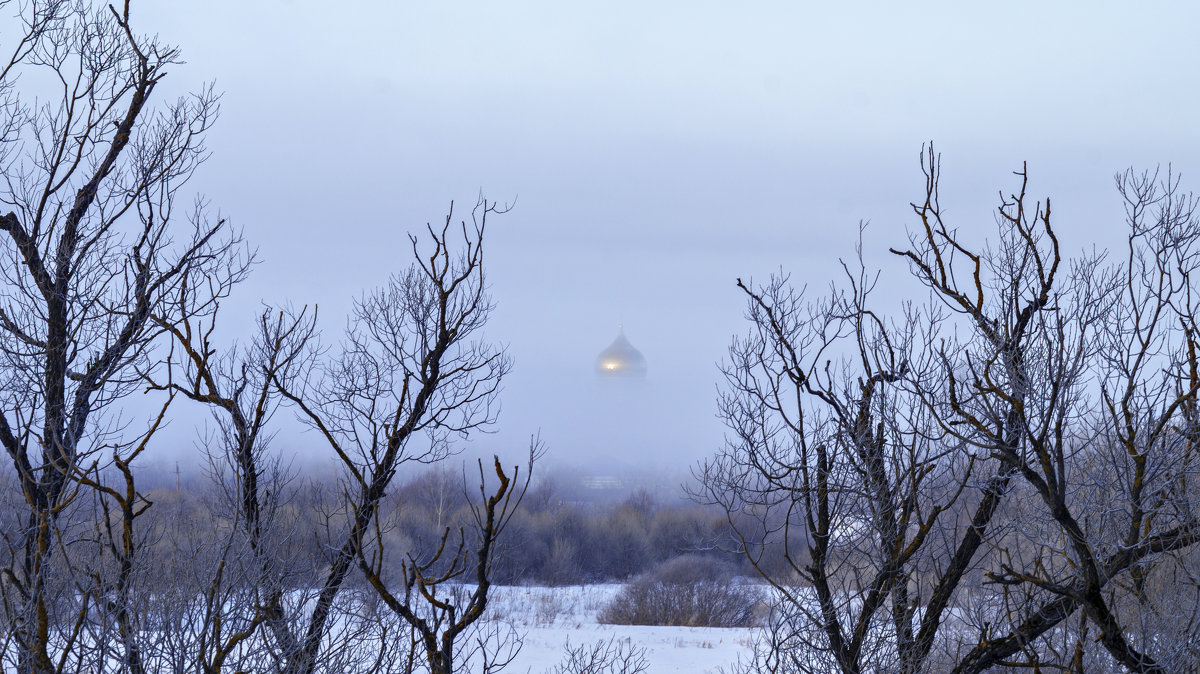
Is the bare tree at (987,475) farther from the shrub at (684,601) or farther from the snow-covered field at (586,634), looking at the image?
the shrub at (684,601)

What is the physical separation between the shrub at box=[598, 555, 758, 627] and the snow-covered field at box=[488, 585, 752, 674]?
1481mm

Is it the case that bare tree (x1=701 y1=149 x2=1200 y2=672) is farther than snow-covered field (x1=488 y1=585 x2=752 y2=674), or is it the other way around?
snow-covered field (x1=488 y1=585 x2=752 y2=674)

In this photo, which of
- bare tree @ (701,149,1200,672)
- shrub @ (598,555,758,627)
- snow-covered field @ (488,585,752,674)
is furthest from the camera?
shrub @ (598,555,758,627)

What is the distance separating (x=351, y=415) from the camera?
496 inches

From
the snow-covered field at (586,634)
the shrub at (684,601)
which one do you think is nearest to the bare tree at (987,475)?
the snow-covered field at (586,634)

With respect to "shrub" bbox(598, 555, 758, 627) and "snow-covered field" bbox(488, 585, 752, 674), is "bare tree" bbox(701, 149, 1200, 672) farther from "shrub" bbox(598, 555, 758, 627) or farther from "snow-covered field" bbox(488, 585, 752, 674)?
"shrub" bbox(598, 555, 758, 627)

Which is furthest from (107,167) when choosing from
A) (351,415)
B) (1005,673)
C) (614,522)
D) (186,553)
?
(614,522)

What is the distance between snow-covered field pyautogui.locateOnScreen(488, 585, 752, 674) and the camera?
27.7 m

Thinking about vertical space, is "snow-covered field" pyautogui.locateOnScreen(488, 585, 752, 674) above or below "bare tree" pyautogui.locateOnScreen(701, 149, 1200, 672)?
below

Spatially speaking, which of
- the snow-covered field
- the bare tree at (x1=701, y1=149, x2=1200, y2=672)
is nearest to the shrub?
the snow-covered field

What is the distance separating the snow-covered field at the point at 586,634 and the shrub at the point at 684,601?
1.48 metres

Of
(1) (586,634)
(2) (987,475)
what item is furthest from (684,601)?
(2) (987,475)

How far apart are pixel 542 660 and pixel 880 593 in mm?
20447

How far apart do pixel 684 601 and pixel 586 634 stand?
21.0ft
